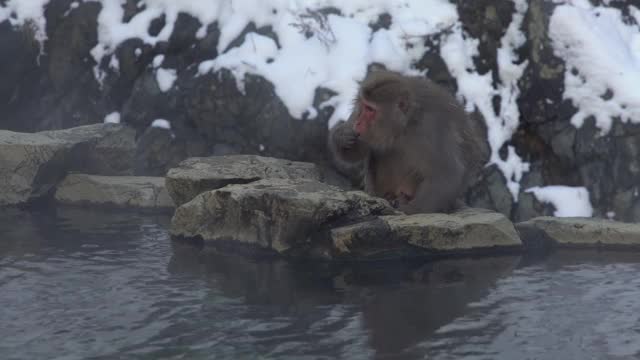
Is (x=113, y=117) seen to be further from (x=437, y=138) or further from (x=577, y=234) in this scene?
(x=577, y=234)

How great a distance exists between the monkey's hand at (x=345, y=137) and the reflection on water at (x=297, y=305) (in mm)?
965

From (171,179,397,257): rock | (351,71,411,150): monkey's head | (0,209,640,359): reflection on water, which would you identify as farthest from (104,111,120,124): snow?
(351,71,411,150): monkey's head

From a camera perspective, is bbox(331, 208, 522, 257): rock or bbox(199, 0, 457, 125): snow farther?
bbox(199, 0, 457, 125): snow

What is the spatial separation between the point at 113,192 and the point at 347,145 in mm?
2035

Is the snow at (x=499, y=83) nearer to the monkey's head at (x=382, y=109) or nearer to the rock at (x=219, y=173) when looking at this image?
the rock at (x=219, y=173)

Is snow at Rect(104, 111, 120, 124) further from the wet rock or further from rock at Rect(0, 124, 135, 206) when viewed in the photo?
rock at Rect(0, 124, 135, 206)

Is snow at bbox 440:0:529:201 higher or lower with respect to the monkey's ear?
higher

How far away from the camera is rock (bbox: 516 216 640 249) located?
18.3ft

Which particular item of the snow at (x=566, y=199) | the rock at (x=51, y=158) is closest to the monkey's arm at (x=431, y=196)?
the snow at (x=566, y=199)

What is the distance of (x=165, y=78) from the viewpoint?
7.96 meters

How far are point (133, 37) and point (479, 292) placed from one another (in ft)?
15.7

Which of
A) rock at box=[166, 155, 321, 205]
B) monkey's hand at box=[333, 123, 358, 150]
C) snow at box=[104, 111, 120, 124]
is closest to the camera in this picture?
monkey's hand at box=[333, 123, 358, 150]

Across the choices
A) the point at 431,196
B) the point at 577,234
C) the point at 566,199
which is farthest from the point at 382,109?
the point at 566,199

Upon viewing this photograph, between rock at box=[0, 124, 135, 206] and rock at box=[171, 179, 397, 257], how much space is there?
1.71m
